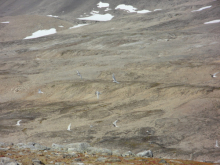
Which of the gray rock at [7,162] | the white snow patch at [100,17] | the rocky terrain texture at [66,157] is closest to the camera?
the gray rock at [7,162]

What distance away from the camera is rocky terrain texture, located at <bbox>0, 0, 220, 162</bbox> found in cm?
1500

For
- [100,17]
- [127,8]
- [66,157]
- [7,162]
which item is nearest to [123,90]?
[66,157]

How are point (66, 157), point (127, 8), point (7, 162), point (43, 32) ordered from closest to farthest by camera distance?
1. point (7, 162)
2. point (66, 157)
3. point (43, 32)
4. point (127, 8)

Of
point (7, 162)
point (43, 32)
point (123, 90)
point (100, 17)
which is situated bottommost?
point (123, 90)

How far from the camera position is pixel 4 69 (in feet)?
113

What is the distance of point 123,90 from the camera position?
23.1 m

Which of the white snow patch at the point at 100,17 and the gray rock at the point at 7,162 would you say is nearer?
the gray rock at the point at 7,162

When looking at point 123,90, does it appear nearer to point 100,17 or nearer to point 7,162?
point 7,162

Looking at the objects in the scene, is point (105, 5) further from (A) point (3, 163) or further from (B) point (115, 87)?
(A) point (3, 163)

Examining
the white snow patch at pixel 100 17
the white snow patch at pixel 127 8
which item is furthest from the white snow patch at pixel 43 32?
the white snow patch at pixel 127 8

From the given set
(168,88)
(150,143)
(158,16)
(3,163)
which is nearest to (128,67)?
(168,88)

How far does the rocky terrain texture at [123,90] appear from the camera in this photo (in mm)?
15000

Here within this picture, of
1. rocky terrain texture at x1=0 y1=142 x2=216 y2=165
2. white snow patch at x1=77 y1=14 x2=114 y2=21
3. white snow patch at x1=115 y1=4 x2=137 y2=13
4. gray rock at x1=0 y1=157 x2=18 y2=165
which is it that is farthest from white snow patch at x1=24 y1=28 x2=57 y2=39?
gray rock at x1=0 y1=157 x2=18 y2=165

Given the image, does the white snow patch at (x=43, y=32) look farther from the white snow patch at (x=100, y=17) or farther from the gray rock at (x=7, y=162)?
the gray rock at (x=7, y=162)
